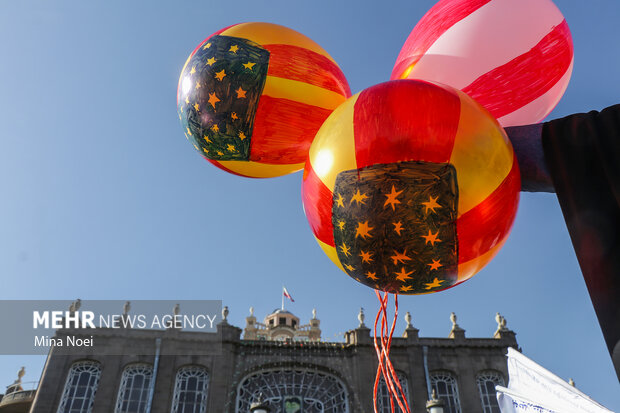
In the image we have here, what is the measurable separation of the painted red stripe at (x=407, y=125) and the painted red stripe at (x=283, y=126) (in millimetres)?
697

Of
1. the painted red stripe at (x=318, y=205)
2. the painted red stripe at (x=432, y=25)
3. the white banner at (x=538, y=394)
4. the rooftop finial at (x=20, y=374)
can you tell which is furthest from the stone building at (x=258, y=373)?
the painted red stripe at (x=432, y=25)

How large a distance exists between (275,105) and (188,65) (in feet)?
2.44

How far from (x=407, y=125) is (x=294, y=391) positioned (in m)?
20.6

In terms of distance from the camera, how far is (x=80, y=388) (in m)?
20.3

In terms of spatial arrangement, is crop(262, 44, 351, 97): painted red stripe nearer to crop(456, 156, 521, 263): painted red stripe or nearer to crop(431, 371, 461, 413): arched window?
crop(456, 156, 521, 263): painted red stripe

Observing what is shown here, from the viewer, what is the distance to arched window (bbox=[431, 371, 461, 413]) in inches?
818

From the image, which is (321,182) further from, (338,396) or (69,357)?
(69,357)

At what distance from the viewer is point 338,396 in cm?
2077

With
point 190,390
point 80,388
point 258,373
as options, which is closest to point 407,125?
point 258,373

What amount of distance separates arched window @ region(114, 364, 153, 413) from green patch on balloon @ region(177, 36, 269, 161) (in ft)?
67.3

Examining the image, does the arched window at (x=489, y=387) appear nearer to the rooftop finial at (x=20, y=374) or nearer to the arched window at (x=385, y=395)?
the arched window at (x=385, y=395)

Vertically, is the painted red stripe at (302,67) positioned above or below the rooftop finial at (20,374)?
below

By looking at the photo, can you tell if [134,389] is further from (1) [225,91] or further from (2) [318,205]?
(2) [318,205]

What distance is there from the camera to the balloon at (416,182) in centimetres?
217
